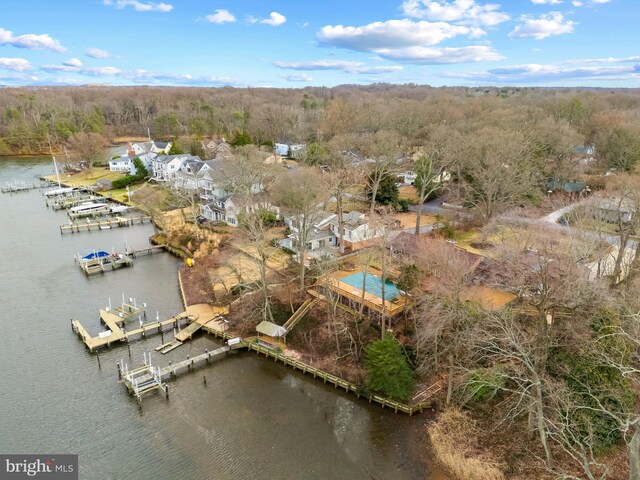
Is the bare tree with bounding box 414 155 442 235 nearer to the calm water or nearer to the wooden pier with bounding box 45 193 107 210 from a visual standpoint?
the calm water

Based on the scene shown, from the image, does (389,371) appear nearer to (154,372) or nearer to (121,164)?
(154,372)

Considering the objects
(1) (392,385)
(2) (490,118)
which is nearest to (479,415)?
(1) (392,385)

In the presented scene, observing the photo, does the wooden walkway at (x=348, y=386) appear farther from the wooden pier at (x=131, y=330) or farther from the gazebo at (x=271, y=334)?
the wooden pier at (x=131, y=330)

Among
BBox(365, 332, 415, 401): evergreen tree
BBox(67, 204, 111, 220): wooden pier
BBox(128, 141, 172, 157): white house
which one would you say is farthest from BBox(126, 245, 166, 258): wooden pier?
BBox(128, 141, 172, 157): white house

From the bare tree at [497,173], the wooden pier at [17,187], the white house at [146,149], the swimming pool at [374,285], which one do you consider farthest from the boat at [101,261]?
the white house at [146,149]

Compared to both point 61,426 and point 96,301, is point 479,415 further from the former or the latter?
point 96,301
